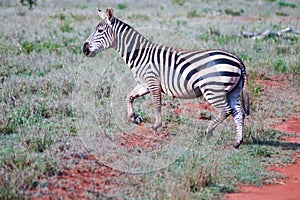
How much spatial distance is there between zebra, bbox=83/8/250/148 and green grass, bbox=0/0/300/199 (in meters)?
0.52

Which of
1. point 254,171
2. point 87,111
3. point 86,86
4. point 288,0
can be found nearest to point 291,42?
point 86,86

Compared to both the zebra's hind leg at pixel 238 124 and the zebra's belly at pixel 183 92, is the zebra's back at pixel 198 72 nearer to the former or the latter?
the zebra's belly at pixel 183 92

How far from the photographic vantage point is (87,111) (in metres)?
8.42

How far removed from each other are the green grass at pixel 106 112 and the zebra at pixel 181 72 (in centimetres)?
52

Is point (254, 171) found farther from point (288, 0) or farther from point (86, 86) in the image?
point (288, 0)

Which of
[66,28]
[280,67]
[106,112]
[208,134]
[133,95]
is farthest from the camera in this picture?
[66,28]

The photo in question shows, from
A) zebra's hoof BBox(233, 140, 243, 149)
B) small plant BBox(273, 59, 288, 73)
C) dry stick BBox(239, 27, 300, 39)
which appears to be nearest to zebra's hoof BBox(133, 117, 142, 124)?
zebra's hoof BBox(233, 140, 243, 149)

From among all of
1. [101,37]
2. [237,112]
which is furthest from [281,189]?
[101,37]

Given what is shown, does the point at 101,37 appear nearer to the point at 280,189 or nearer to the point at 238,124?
the point at 238,124

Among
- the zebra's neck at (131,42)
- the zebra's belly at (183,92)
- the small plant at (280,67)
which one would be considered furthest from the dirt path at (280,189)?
the small plant at (280,67)

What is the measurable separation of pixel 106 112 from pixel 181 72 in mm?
1751

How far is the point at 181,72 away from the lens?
7223 mm

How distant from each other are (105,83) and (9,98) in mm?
2136

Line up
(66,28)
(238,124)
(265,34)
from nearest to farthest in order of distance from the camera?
(238,124) < (265,34) < (66,28)
